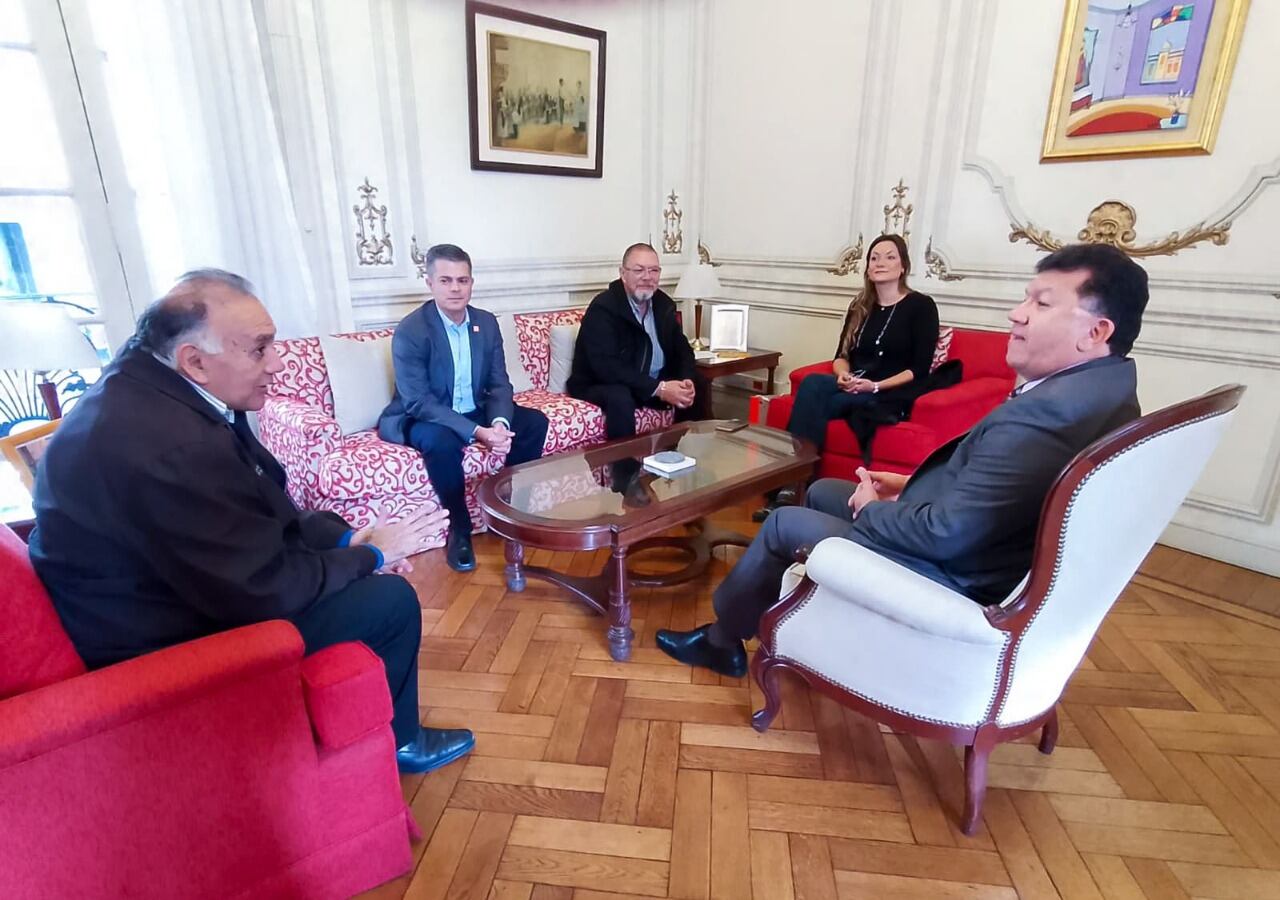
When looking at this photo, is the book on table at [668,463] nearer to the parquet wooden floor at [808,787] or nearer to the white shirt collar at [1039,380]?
the parquet wooden floor at [808,787]

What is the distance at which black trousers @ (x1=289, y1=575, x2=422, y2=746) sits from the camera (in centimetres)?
125

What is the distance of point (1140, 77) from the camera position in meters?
2.43

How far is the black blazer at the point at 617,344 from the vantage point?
9.91 ft

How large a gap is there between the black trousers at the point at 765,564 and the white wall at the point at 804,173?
71.5 inches

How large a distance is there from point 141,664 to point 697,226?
368cm

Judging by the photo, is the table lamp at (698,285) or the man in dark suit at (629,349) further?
the table lamp at (698,285)

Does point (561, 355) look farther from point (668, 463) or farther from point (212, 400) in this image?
point (212, 400)

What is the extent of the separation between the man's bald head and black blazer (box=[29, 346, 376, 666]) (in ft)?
0.13

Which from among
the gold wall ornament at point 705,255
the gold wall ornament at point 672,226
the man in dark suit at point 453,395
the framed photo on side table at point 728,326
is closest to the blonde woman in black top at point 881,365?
the framed photo on side table at point 728,326

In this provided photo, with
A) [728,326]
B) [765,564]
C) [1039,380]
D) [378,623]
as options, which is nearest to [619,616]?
[765,564]

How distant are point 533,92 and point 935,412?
241cm

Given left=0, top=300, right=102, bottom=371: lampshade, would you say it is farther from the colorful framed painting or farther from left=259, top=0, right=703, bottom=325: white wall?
the colorful framed painting

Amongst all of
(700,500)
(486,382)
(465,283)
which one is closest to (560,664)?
(700,500)

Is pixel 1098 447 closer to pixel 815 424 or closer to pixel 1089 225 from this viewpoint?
pixel 815 424
